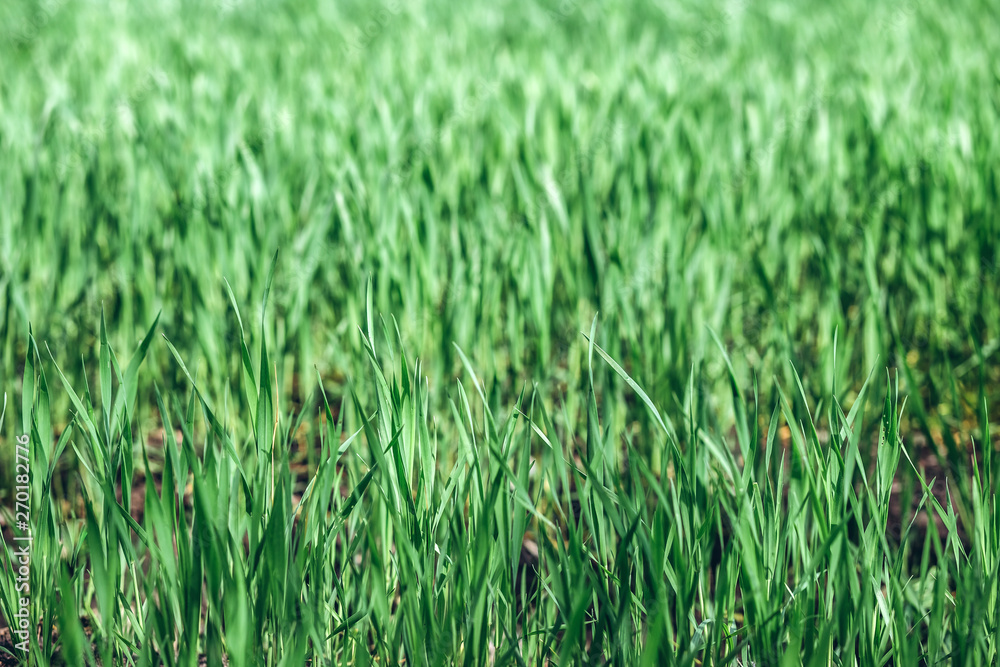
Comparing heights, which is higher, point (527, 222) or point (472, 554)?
point (527, 222)

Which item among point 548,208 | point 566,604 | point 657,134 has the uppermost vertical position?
point 657,134

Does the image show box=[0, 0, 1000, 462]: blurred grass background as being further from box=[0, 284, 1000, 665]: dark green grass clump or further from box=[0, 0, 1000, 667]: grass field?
box=[0, 284, 1000, 665]: dark green grass clump

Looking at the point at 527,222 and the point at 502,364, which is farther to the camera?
the point at 502,364

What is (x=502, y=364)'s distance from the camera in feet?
5.88

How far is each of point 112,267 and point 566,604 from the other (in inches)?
60.7

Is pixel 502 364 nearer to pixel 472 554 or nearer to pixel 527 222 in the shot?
pixel 527 222

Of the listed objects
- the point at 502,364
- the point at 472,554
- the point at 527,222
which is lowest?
the point at 502,364

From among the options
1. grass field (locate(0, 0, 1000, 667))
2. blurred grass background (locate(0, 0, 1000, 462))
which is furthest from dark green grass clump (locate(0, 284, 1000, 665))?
blurred grass background (locate(0, 0, 1000, 462))

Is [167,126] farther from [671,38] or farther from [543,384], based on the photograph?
[671,38]

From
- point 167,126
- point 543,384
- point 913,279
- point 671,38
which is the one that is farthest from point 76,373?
point 671,38

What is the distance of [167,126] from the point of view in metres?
2.07

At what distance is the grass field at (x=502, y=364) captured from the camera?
80cm

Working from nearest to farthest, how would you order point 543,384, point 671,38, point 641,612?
point 641,612
point 543,384
point 671,38

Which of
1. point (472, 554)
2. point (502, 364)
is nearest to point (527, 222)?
point (502, 364)
